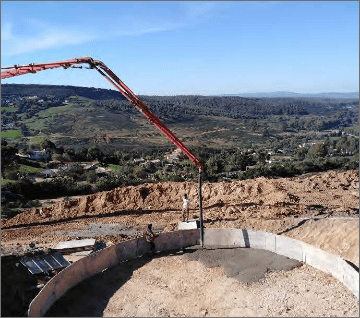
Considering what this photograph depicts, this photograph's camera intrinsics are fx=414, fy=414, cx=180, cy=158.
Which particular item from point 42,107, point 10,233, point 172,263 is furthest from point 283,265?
point 42,107

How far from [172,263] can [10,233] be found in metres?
8.77

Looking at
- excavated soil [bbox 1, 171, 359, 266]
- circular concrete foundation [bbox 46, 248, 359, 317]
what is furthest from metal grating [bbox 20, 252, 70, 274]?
excavated soil [bbox 1, 171, 359, 266]

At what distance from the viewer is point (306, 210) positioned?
22.2 metres

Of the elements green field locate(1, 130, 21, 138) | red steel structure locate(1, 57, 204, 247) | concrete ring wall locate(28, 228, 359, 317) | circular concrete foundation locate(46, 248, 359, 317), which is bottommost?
circular concrete foundation locate(46, 248, 359, 317)

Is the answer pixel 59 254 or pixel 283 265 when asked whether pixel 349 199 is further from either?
pixel 59 254

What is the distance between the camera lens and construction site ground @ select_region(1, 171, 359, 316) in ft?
46.7

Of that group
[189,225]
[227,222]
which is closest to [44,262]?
[189,225]

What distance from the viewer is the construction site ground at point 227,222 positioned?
46.7ft

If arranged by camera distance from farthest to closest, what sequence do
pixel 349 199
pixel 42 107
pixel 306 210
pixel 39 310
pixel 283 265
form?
pixel 42 107 < pixel 349 199 < pixel 306 210 < pixel 283 265 < pixel 39 310

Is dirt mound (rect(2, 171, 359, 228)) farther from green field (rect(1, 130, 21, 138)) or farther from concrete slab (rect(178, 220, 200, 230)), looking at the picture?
green field (rect(1, 130, 21, 138))

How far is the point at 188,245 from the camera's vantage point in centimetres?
1919

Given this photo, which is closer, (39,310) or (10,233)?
(39,310)

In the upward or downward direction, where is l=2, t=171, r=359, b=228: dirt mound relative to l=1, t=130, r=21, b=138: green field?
downward

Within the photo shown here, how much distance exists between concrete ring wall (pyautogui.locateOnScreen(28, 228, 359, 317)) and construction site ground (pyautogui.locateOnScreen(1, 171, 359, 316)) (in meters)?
0.50
